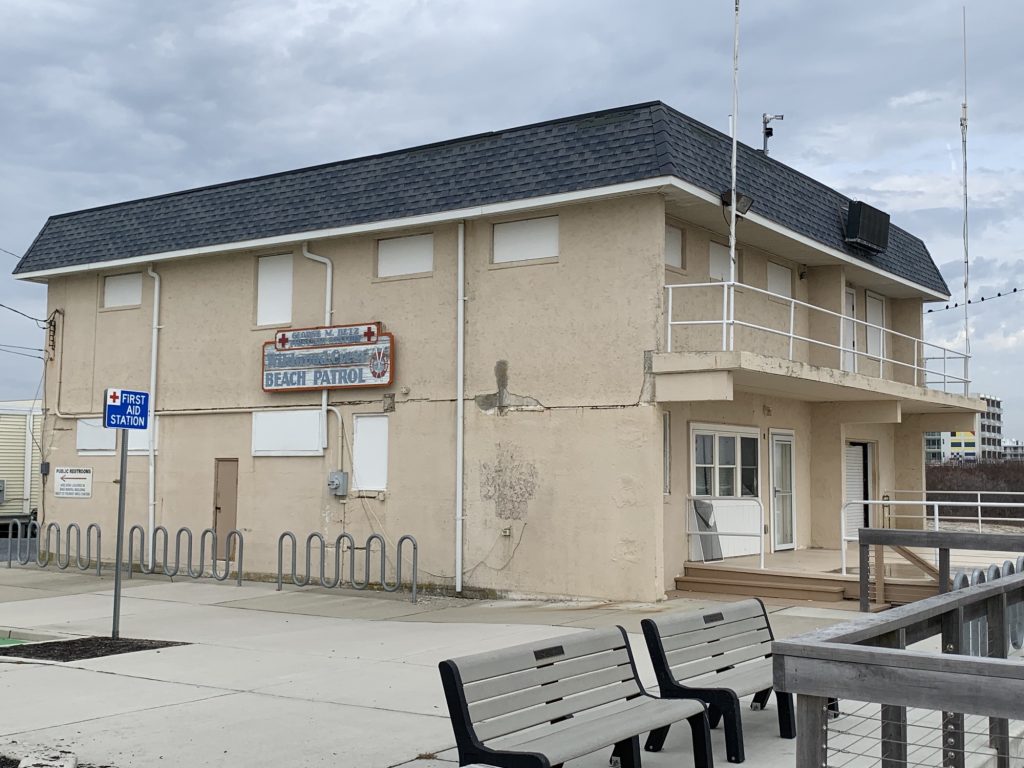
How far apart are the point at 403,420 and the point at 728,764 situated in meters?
11.7

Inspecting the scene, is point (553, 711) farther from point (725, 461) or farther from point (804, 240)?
point (804, 240)

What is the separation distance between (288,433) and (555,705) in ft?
46.2

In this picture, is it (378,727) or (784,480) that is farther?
(784,480)

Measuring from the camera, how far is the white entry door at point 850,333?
22.3 meters

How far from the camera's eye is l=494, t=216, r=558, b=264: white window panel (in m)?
16.9

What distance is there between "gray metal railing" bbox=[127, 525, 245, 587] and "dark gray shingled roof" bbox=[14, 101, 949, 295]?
5.37 metres

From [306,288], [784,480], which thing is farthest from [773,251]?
[306,288]

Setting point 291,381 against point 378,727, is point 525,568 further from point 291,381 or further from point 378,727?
point 378,727

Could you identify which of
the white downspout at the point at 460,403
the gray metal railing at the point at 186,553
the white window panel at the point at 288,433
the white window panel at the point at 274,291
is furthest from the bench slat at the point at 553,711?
the white window panel at the point at 274,291

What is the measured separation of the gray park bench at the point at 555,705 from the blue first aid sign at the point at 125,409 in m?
7.64

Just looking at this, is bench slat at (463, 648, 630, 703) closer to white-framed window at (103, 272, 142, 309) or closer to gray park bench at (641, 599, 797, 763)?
gray park bench at (641, 599, 797, 763)

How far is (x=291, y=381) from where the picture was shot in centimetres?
1944

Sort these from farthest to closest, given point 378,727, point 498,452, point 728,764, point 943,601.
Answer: point 498,452 < point 378,727 < point 728,764 < point 943,601

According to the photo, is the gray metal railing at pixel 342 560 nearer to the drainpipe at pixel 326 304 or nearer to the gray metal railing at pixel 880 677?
the drainpipe at pixel 326 304
